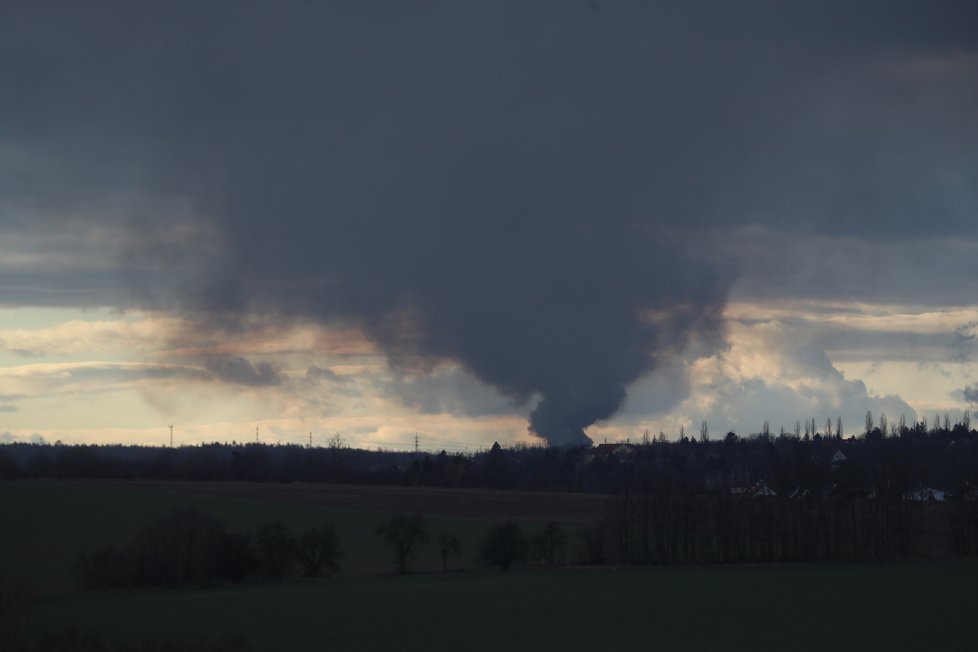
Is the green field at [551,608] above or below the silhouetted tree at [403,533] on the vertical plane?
below

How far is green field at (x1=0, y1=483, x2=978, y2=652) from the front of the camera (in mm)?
41750

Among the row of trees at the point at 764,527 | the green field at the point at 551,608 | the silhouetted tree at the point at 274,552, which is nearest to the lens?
the green field at the point at 551,608

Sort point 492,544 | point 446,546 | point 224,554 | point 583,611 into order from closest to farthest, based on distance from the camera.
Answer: point 583,611, point 224,554, point 446,546, point 492,544

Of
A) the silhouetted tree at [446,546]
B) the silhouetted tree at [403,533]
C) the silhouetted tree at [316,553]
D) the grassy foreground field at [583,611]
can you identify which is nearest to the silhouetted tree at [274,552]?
the silhouetted tree at [316,553]

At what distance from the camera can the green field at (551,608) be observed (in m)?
41.8

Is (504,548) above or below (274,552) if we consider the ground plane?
below

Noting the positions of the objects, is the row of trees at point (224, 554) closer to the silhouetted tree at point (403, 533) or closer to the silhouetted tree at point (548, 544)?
the silhouetted tree at point (403, 533)

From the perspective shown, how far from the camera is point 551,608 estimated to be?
54031mm

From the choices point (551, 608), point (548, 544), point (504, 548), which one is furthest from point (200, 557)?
point (551, 608)

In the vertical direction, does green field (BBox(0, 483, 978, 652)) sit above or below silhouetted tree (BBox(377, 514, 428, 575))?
below

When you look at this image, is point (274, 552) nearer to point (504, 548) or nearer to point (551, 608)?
point (504, 548)

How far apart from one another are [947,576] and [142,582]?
53.6 m

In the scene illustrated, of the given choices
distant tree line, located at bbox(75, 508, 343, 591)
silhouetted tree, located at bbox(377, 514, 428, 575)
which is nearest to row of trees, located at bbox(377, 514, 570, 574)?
silhouetted tree, located at bbox(377, 514, 428, 575)

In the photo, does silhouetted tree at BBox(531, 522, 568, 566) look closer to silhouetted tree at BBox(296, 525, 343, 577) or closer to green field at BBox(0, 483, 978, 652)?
green field at BBox(0, 483, 978, 652)
